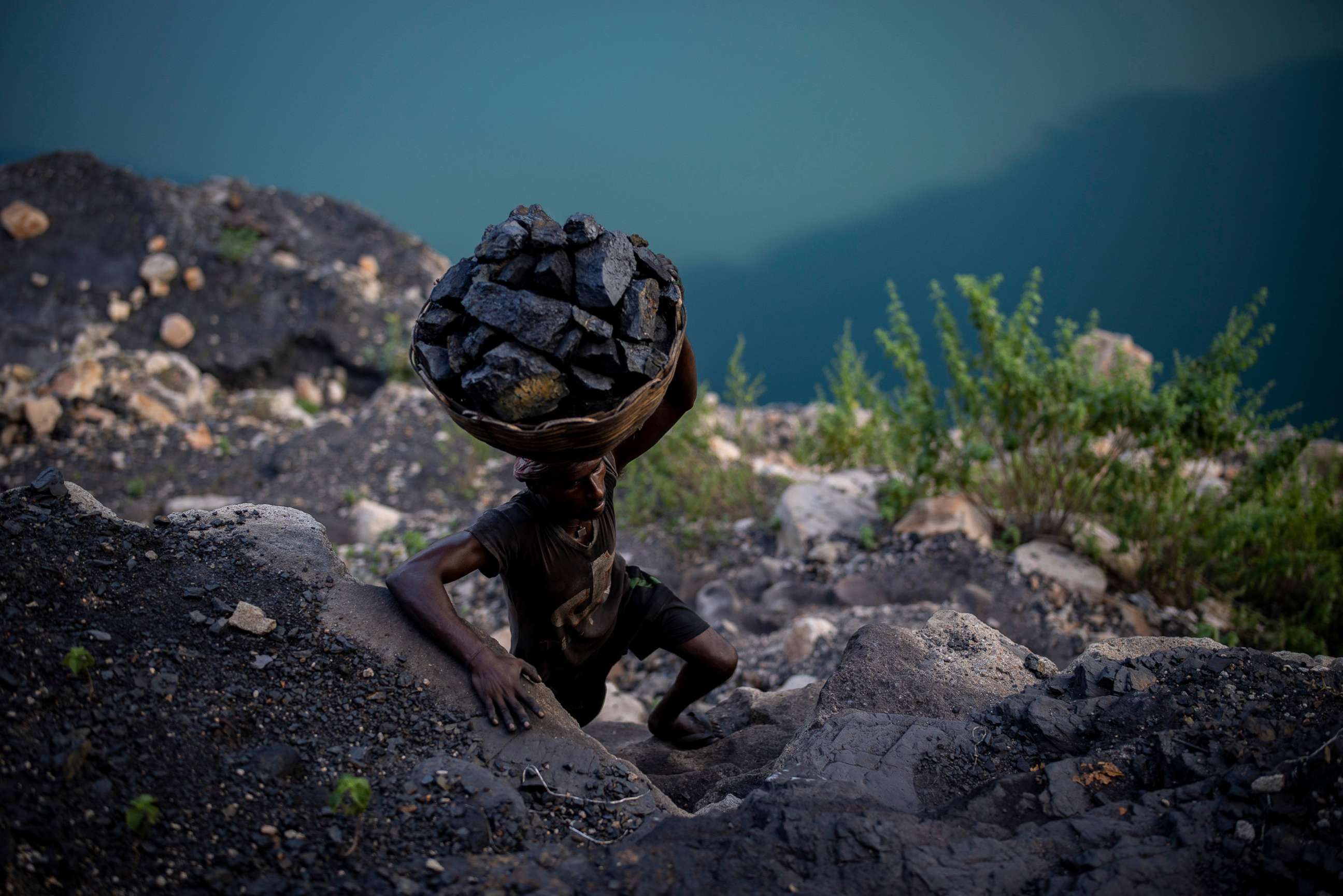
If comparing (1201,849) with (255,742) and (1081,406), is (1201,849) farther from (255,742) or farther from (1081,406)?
(1081,406)

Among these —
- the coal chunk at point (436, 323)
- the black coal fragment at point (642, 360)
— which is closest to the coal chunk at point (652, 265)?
the black coal fragment at point (642, 360)

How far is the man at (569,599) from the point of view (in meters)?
2.63

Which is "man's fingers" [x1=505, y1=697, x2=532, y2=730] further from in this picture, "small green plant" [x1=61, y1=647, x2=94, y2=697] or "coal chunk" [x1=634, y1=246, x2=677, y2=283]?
"coal chunk" [x1=634, y1=246, x2=677, y2=283]

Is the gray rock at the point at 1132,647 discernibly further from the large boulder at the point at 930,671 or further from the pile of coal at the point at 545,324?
the pile of coal at the point at 545,324

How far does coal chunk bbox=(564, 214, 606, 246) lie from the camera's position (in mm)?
2379

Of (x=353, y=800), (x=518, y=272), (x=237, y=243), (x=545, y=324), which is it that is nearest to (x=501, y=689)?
(x=353, y=800)

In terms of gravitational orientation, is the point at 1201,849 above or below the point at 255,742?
below

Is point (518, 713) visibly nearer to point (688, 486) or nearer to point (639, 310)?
point (639, 310)

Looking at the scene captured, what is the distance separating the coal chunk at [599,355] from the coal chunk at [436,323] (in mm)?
357

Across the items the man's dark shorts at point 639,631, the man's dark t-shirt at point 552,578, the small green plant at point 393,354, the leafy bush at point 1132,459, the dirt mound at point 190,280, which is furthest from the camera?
the small green plant at point 393,354

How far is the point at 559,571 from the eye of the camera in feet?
9.45

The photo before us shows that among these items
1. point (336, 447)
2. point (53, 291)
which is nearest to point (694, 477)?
point (336, 447)

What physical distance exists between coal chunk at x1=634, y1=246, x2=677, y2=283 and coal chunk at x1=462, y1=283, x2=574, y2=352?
0.29m

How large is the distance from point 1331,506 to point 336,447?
7.69 m
